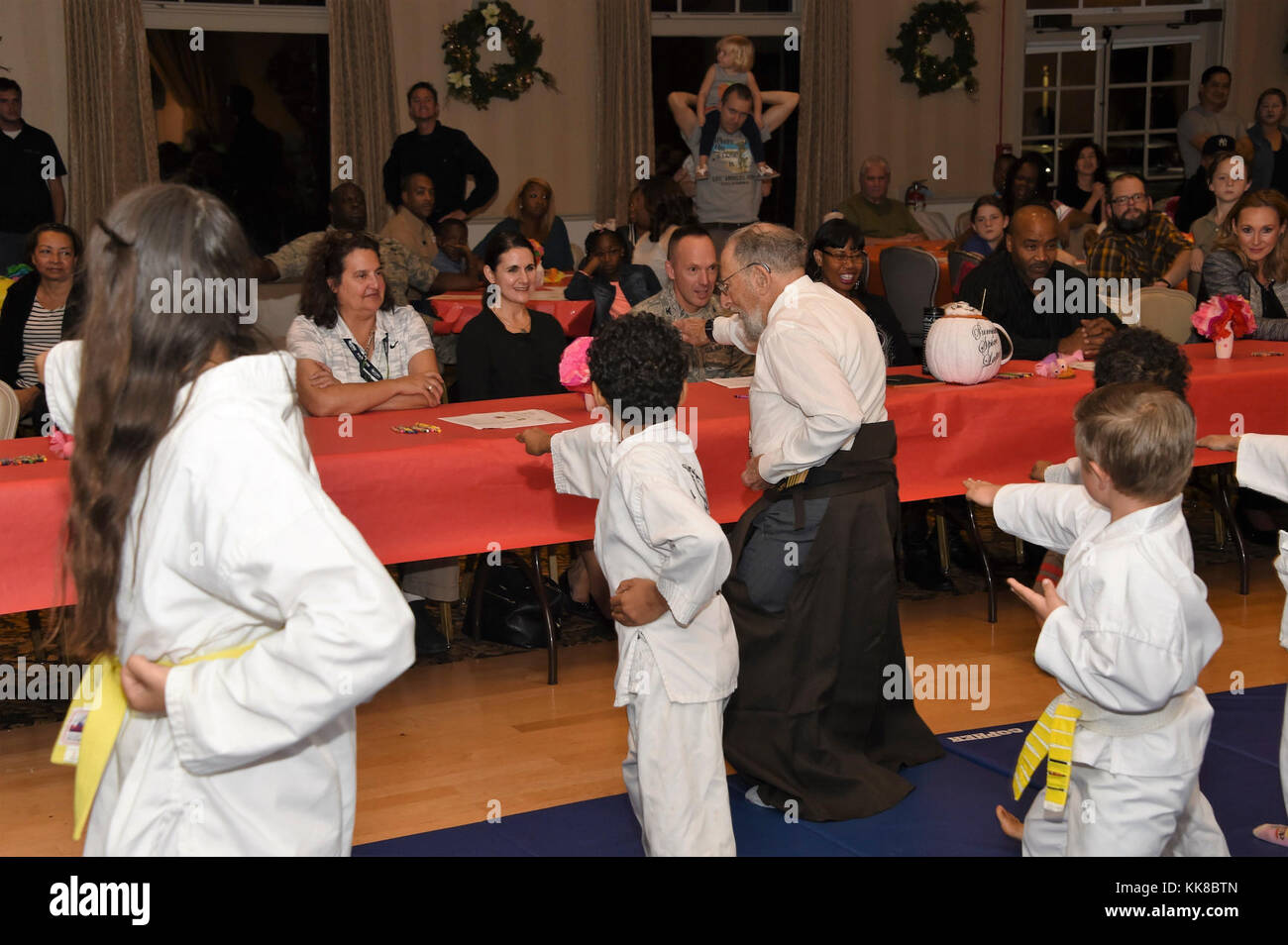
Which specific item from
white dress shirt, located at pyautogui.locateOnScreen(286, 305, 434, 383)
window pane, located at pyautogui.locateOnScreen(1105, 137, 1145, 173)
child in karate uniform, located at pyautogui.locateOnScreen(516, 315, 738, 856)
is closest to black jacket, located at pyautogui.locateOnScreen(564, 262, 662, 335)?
white dress shirt, located at pyautogui.locateOnScreen(286, 305, 434, 383)

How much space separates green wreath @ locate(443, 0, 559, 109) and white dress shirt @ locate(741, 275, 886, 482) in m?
7.41

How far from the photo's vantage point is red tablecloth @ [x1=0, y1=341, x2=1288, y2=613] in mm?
3082

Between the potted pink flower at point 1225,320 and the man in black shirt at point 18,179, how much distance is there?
606 cm

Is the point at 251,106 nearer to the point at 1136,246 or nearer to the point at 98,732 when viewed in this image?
the point at 1136,246

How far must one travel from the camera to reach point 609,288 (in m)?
6.40

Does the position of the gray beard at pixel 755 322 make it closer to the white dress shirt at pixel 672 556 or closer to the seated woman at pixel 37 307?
the white dress shirt at pixel 672 556

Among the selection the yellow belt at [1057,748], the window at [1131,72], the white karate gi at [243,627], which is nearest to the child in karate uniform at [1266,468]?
the yellow belt at [1057,748]

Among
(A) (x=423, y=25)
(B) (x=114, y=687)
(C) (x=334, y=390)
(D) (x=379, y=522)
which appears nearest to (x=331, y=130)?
(A) (x=423, y=25)

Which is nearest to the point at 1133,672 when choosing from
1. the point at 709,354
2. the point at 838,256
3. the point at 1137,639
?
the point at 1137,639

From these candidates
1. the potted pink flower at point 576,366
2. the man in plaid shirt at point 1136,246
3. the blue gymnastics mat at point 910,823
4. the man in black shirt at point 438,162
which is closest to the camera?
the blue gymnastics mat at point 910,823

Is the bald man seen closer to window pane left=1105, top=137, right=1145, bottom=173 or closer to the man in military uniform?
the man in military uniform

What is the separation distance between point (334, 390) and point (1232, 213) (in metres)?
3.66

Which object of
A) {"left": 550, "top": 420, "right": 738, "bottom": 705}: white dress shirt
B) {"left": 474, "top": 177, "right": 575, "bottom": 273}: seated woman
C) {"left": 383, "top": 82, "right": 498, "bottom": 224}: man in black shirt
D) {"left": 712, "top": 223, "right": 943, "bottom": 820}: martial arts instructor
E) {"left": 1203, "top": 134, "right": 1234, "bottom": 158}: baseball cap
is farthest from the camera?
{"left": 383, "top": 82, "right": 498, "bottom": 224}: man in black shirt

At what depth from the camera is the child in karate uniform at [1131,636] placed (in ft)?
7.30
